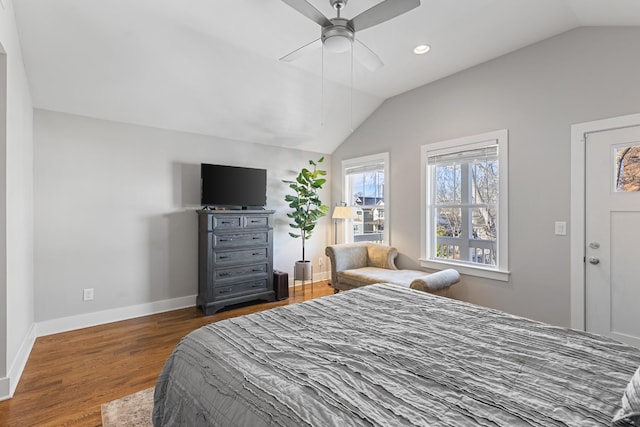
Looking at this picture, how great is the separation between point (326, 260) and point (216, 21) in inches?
156

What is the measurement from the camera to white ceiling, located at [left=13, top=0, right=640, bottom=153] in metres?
2.47

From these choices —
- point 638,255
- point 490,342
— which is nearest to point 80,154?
point 490,342

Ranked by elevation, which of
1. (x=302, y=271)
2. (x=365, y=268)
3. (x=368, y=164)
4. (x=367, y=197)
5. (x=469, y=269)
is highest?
(x=368, y=164)

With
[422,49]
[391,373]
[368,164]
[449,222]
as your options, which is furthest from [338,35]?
[368,164]

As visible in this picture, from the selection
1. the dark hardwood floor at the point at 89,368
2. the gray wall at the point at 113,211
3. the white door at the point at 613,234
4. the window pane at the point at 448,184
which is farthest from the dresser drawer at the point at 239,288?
the white door at the point at 613,234

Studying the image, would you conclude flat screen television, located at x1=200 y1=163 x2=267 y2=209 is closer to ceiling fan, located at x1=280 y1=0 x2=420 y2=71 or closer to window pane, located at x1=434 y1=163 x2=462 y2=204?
ceiling fan, located at x1=280 y1=0 x2=420 y2=71

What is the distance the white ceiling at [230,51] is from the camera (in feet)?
8.11

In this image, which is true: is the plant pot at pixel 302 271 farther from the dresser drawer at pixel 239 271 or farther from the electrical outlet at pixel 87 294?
the electrical outlet at pixel 87 294

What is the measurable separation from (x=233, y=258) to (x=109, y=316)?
151 cm

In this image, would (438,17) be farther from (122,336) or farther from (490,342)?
(122,336)

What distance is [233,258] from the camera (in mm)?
3951

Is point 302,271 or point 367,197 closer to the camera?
point 302,271

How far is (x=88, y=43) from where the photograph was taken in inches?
106

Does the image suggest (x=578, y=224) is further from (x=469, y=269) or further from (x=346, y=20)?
(x=346, y=20)
